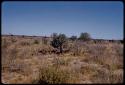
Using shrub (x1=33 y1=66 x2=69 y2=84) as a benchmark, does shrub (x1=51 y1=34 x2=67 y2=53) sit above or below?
above

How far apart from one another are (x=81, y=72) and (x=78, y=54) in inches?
186

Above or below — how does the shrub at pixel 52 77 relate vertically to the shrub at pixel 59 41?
below

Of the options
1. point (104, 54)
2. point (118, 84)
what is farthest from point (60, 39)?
point (118, 84)

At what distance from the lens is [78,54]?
12.4 meters

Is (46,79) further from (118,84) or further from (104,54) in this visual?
(104,54)

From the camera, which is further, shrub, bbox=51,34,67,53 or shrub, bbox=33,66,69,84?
shrub, bbox=51,34,67,53

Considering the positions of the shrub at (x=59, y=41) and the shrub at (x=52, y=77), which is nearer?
the shrub at (x=52, y=77)

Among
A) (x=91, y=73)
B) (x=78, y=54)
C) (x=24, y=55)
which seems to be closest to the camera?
(x=91, y=73)

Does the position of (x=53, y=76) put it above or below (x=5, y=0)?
below

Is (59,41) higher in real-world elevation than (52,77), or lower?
higher

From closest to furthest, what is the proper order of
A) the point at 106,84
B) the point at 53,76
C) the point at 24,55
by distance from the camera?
1. the point at 106,84
2. the point at 53,76
3. the point at 24,55

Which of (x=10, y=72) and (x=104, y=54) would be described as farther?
(x=104, y=54)

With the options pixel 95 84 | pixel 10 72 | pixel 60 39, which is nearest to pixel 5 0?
pixel 95 84

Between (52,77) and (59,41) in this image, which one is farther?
(59,41)
